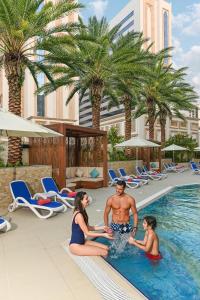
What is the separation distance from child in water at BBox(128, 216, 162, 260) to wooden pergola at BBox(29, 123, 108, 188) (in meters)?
7.34

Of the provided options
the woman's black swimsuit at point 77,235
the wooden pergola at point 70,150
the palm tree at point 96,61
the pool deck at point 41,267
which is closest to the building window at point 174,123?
the palm tree at point 96,61

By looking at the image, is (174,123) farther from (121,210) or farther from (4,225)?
(4,225)

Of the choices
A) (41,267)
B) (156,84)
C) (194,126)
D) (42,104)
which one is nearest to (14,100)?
(41,267)

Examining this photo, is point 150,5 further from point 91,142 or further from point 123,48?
point 91,142

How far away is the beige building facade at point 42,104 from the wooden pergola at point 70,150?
25601mm

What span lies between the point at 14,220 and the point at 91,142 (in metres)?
9.31

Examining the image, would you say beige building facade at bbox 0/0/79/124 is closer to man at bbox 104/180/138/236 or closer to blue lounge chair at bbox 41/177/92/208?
blue lounge chair at bbox 41/177/92/208

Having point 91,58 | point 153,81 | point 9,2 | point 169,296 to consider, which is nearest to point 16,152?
point 9,2

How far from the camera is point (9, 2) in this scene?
12.0 meters

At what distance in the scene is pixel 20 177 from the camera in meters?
11.0

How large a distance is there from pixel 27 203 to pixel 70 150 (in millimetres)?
8561

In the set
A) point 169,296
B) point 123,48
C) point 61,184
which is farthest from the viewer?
point 123,48

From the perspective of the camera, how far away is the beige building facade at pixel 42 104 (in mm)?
42125

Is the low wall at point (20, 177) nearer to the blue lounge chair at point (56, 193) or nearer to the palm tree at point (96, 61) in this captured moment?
the blue lounge chair at point (56, 193)
